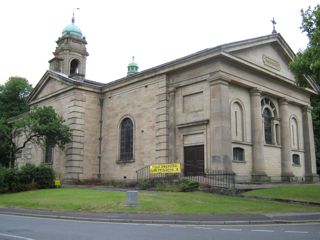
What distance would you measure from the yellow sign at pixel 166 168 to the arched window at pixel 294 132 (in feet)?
44.4

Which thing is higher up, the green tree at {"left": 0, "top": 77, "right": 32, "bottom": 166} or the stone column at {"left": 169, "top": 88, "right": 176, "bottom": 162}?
the green tree at {"left": 0, "top": 77, "right": 32, "bottom": 166}

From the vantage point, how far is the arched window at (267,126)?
3128cm

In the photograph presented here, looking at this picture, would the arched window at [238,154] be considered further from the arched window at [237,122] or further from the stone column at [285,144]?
the stone column at [285,144]

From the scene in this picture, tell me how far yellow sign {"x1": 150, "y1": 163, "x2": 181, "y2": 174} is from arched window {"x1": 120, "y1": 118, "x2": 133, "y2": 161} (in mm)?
5812

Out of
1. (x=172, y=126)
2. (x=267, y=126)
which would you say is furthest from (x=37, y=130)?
(x=267, y=126)

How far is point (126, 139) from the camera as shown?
108ft

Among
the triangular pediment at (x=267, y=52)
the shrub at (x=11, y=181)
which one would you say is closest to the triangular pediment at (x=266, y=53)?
the triangular pediment at (x=267, y=52)

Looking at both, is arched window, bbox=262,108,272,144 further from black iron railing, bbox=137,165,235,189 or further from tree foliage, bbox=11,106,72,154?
tree foliage, bbox=11,106,72,154

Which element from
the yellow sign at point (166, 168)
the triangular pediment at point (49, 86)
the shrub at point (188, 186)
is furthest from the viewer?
the triangular pediment at point (49, 86)

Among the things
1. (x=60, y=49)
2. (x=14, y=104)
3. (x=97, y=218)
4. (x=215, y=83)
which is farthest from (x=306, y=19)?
(x=14, y=104)

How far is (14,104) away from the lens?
57688 millimetres

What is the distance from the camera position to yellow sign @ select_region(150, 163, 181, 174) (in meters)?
25.0

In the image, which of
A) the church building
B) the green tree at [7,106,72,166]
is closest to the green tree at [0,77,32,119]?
the church building

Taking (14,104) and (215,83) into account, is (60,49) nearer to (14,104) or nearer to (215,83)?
(14,104)
